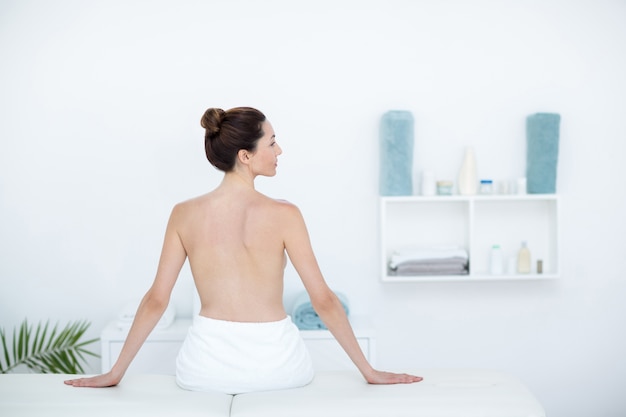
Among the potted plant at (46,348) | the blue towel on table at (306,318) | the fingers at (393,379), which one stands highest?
the blue towel on table at (306,318)

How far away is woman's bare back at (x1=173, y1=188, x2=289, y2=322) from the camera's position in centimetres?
222

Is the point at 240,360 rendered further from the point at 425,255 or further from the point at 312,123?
the point at 312,123

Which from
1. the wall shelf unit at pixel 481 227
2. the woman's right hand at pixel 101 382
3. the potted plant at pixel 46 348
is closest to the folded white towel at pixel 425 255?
the wall shelf unit at pixel 481 227

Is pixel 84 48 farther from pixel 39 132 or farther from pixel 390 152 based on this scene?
pixel 390 152

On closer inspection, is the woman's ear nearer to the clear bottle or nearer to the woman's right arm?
the woman's right arm

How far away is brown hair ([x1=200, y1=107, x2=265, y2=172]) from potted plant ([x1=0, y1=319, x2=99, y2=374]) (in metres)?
1.40

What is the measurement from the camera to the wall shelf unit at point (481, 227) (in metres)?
3.71

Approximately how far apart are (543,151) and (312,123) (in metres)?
1.03

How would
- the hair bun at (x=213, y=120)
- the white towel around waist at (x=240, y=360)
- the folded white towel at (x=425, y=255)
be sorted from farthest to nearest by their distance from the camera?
the folded white towel at (x=425, y=255) < the hair bun at (x=213, y=120) < the white towel around waist at (x=240, y=360)

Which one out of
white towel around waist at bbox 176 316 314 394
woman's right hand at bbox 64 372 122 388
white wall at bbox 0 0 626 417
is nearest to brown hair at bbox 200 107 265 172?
white towel around waist at bbox 176 316 314 394

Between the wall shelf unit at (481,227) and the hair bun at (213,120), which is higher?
the hair bun at (213,120)

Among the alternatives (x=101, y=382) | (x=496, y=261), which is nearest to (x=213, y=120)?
(x=101, y=382)

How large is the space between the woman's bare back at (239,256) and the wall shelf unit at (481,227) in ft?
4.78

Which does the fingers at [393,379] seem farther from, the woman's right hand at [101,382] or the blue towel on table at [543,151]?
the blue towel on table at [543,151]
